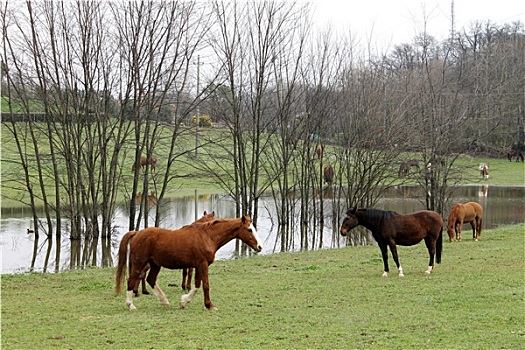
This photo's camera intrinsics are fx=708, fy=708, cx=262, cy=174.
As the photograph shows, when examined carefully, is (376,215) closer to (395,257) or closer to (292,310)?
(395,257)

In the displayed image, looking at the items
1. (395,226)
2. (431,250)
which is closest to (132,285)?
(395,226)

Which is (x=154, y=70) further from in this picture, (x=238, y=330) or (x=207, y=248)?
(x=238, y=330)

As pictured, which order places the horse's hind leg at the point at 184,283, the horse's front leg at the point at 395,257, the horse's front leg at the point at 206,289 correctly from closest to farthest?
1. the horse's front leg at the point at 206,289
2. the horse's hind leg at the point at 184,283
3. the horse's front leg at the point at 395,257

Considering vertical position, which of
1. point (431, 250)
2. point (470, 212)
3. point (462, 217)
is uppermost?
point (470, 212)

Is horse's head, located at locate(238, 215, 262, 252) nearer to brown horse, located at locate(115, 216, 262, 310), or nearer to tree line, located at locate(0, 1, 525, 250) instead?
brown horse, located at locate(115, 216, 262, 310)

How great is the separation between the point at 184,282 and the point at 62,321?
8.96 feet

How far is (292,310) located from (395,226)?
4.05m

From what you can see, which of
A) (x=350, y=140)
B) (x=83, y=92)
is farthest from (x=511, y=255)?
(x=83, y=92)

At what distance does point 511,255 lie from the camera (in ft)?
48.2

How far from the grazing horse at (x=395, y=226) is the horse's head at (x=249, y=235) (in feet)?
10.9

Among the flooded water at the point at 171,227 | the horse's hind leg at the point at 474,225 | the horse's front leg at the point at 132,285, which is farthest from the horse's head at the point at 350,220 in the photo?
the horse's hind leg at the point at 474,225

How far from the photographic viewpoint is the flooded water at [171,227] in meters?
17.7

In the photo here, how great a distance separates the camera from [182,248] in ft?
30.0

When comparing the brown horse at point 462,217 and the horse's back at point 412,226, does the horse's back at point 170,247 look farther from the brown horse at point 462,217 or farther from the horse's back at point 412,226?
the brown horse at point 462,217
